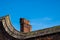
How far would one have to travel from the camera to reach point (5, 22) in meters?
23.7

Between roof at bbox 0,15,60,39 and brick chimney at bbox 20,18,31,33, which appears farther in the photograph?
brick chimney at bbox 20,18,31,33

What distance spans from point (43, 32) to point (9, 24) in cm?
413

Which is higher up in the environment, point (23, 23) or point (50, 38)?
point (23, 23)

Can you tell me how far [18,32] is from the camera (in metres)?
23.2

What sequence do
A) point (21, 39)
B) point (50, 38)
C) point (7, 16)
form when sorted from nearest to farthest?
point (50, 38)
point (21, 39)
point (7, 16)

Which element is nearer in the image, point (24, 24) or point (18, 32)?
point (18, 32)

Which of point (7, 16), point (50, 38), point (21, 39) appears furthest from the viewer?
point (7, 16)

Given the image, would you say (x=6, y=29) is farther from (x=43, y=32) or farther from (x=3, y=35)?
(x=43, y=32)

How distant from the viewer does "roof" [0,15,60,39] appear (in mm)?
21228

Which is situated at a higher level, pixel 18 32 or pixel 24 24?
pixel 24 24

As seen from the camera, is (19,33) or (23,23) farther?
(23,23)

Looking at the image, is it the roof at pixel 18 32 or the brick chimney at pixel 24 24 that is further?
the brick chimney at pixel 24 24

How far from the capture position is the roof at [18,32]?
21228 millimetres

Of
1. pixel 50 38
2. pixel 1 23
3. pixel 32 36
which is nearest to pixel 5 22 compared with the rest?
pixel 1 23
